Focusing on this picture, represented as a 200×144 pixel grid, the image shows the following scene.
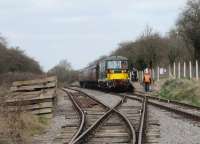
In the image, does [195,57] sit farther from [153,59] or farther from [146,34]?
[146,34]

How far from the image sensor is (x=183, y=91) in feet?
128

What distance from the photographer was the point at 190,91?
37625 mm

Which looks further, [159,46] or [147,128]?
[159,46]

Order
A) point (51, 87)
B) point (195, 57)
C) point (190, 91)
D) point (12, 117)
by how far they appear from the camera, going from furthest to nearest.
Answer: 1. point (195, 57)
2. point (190, 91)
3. point (51, 87)
4. point (12, 117)

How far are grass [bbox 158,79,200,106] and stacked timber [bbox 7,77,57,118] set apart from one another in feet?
39.6

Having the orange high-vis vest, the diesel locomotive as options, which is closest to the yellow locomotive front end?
the diesel locomotive

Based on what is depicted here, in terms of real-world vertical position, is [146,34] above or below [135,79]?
above

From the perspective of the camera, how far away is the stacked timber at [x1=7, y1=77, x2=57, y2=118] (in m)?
21.0

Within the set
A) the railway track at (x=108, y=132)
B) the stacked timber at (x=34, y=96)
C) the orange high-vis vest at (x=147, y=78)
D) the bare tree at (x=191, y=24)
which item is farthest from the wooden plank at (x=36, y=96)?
the bare tree at (x=191, y=24)

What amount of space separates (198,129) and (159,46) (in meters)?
73.4

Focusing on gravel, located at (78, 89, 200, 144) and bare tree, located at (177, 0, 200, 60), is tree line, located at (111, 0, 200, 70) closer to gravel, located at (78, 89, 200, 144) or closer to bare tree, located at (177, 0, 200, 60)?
bare tree, located at (177, 0, 200, 60)

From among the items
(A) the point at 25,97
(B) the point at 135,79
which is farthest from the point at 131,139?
(B) the point at 135,79

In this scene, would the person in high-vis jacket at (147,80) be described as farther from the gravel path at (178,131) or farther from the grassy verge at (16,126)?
the grassy verge at (16,126)

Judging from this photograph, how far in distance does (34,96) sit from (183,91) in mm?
17979
